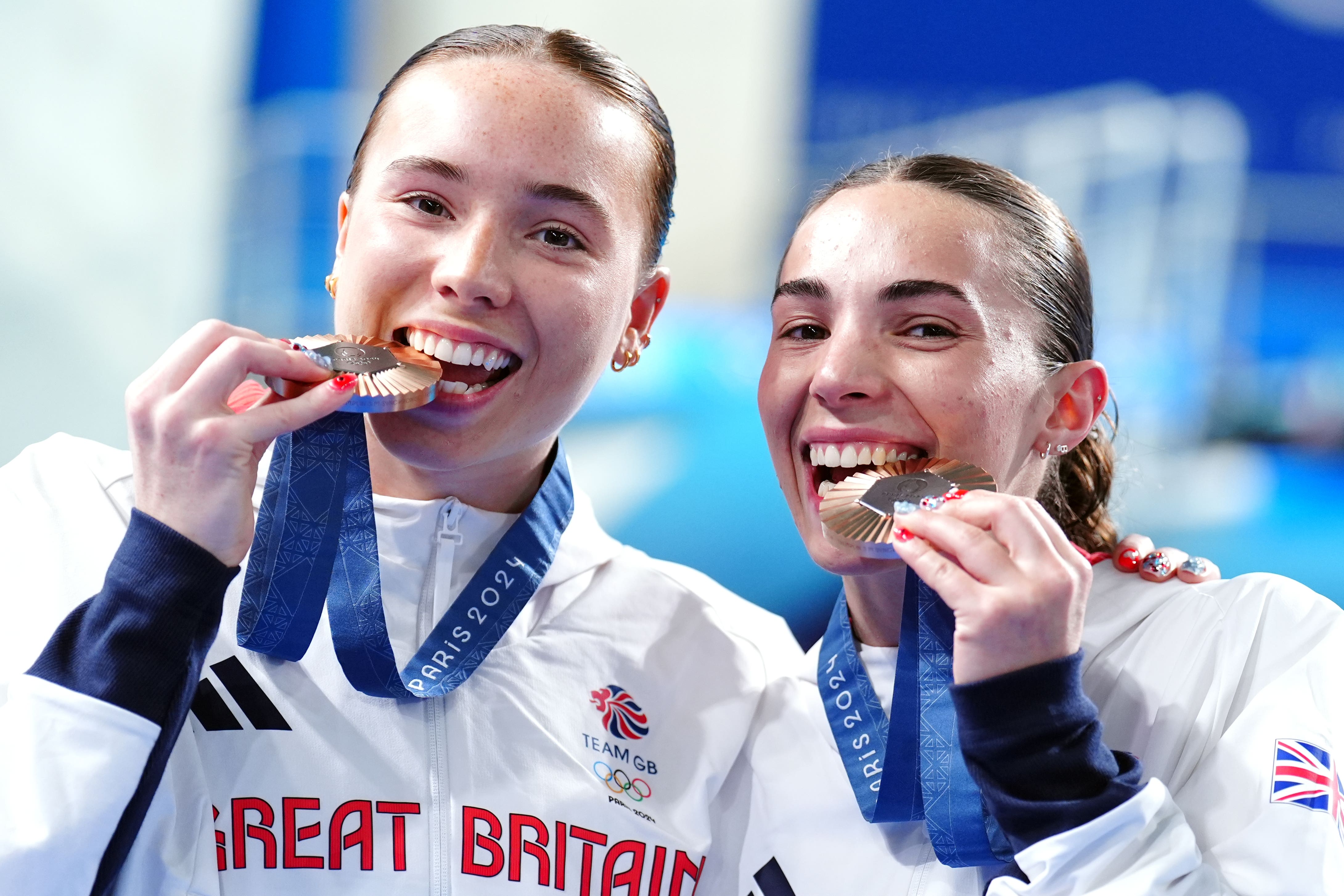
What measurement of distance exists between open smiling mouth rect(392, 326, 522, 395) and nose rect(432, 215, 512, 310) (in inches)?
2.5

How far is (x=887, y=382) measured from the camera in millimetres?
2014

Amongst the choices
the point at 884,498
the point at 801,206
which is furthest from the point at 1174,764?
the point at 801,206

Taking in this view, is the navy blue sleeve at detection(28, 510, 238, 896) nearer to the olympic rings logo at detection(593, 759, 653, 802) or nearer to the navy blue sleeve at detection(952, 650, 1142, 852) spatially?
the olympic rings logo at detection(593, 759, 653, 802)

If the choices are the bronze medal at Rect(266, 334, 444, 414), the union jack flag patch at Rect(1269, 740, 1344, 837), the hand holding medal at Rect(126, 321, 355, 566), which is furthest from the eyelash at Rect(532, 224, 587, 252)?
the union jack flag patch at Rect(1269, 740, 1344, 837)

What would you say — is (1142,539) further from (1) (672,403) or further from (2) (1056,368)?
(1) (672,403)

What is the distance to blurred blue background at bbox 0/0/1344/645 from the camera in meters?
5.86

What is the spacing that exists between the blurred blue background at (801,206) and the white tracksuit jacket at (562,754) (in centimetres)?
305

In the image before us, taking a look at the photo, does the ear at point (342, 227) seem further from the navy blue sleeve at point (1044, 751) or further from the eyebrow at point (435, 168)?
the navy blue sleeve at point (1044, 751)

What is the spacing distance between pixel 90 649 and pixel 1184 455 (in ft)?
18.2

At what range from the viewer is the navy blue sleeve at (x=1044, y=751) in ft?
5.24

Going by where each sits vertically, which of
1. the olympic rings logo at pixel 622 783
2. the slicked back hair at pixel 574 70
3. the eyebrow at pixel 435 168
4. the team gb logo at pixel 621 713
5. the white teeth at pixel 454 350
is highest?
the slicked back hair at pixel 574 70

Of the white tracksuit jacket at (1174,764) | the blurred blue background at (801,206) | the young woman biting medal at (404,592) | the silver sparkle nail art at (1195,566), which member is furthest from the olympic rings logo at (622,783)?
the blurred blue background at (801,206)

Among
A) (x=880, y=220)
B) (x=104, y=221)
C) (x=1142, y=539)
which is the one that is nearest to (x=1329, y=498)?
(x=1142, y=539)

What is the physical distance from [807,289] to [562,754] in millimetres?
846
